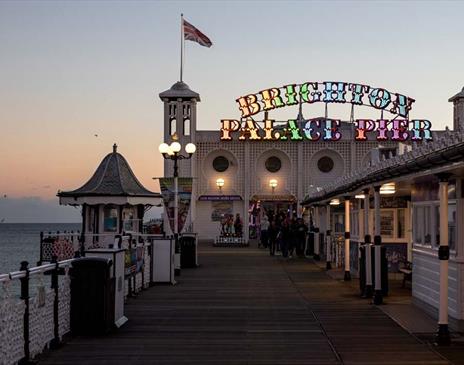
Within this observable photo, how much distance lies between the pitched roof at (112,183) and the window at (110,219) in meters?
0.72

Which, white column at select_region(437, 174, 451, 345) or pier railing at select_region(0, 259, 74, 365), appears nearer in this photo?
pier railing at select_region(0, 259, 74, 365)

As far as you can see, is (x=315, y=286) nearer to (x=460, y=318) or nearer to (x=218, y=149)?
(x=460, y=318)

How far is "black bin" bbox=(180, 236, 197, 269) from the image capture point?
2711 cm

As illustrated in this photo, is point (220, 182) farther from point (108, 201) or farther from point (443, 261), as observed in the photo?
point (443, 261)

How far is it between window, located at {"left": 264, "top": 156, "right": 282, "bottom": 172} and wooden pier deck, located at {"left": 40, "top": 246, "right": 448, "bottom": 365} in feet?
102

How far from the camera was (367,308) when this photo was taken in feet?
49.6

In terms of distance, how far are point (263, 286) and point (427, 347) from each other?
30.1ft

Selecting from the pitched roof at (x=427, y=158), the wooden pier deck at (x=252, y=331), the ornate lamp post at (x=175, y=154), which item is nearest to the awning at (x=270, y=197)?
the ornate lamp post at (x=175, y=154)

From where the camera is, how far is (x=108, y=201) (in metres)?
27.7

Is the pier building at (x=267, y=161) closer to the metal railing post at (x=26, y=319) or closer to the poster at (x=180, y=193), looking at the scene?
the poster at (x=180, y=193)

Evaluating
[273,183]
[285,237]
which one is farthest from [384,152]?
[273,183]

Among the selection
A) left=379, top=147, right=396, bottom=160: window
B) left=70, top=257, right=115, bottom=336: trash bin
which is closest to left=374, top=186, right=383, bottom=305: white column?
left=70, top=257, right=115, bottom=336: trash bin

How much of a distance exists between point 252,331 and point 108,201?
16.3 m

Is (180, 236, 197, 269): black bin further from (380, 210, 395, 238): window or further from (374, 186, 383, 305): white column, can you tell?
(374, 186, 383, 305): white column
